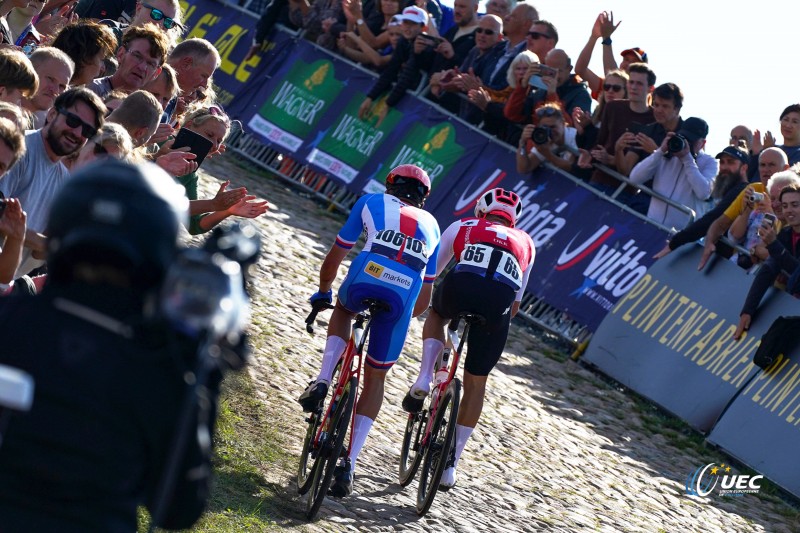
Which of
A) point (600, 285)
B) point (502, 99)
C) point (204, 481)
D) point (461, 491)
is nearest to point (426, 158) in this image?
point (502, 99)

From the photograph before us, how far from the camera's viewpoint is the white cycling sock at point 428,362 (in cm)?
959

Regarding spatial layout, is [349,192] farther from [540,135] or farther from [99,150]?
[99,150]

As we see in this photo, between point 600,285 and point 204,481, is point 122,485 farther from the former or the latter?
point 600,285

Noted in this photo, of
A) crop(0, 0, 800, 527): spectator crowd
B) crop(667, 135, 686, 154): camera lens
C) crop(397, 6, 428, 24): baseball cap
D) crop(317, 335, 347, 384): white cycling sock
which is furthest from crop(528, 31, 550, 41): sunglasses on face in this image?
crop(317, 335, 347, 384): white cycling sock

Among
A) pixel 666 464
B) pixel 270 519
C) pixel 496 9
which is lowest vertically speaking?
pixel 270 519

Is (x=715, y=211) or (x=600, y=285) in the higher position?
(x=715, y=211)

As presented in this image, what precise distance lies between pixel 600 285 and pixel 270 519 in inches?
309

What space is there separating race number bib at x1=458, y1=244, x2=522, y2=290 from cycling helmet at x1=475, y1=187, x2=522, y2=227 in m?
0.52

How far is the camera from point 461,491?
10.0m

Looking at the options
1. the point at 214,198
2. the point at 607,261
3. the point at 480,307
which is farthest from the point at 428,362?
the point at 607,261

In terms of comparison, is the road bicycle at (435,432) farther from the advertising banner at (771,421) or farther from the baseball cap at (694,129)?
the baseball cap at (694,129)

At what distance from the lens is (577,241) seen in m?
15.4

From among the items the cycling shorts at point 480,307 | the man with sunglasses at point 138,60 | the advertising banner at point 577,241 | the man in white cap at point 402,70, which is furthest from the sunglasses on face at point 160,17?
the man in white cap at point 402,70

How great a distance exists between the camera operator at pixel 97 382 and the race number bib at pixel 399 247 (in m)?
5.32
